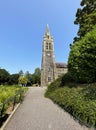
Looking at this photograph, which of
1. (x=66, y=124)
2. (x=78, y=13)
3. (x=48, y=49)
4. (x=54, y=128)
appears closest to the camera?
(x=54, y=128)

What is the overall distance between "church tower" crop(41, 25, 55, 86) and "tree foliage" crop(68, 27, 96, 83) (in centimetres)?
4077

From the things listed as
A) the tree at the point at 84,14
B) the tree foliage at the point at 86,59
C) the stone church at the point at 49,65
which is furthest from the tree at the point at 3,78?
the tree foliage at the point at 86,59

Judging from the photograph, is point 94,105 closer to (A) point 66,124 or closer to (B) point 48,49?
(A) point 66,124

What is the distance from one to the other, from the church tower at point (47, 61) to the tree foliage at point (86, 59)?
40.8 m

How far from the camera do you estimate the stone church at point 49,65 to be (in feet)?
184

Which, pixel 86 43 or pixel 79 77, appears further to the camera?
pixel 79 77

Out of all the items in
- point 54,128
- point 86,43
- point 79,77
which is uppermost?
point 86,43

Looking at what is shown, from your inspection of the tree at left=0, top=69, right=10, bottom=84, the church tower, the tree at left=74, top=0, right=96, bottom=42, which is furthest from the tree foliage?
the tree at left=0, top=69, right=10, bottom=84

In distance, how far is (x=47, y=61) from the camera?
58156mm

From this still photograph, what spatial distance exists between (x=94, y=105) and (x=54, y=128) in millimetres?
2212

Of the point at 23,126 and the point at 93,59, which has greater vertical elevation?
the point at 93,59

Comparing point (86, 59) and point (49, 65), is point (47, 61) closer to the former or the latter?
point (49, 65)

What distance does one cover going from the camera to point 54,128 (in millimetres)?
8102

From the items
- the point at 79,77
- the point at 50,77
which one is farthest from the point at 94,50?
the point at 50,77
